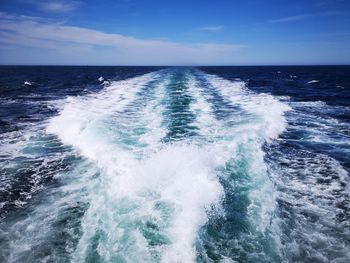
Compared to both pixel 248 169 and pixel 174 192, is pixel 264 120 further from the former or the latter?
pixel 174 192

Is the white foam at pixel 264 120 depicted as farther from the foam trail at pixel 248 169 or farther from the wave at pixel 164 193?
the wave at pixel 164 193

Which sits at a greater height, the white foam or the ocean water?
the white foam

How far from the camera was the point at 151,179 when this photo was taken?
8883 mm

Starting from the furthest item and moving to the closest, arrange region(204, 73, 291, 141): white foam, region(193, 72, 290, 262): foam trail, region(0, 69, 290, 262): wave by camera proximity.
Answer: region(204, 73, 291, 141): white foam
region(193, 72, 290, 262): foam trail
region(0, 69, 290, 262): wave

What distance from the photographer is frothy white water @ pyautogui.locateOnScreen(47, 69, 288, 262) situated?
6.16m

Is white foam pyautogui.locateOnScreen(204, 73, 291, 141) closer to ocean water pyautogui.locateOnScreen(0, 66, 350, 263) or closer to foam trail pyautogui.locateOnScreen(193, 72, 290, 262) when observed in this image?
foam trail pyautogui.locateOnScreen(193, 72, 290, 262)

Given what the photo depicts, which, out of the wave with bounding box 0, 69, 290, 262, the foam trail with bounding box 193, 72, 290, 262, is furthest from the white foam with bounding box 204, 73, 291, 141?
the wave with bounding box 0, 69, 290, 262

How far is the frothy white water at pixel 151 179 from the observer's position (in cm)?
616

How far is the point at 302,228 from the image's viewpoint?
688cm

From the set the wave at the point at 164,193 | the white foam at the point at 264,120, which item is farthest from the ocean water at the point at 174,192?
the white foam at the point at 264,120

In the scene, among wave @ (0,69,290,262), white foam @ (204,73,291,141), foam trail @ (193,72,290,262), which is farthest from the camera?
white foam @ (204,73,291,141)

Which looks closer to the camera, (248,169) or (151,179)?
(151,179)

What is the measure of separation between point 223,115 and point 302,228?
39.4 ft

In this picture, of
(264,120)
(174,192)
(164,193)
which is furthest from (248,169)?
(264,120)
